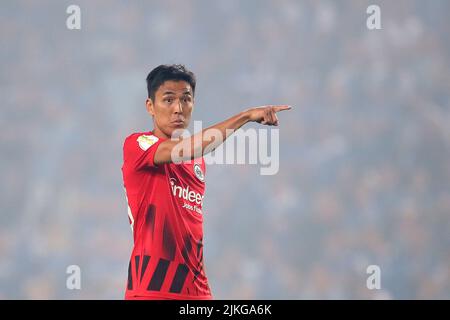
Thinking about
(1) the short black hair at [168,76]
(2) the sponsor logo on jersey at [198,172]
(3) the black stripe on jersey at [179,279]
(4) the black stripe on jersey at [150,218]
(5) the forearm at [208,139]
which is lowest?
(3) the black stripe on jersey at [179,279]

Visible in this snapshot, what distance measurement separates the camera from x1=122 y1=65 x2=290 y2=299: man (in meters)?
1.71

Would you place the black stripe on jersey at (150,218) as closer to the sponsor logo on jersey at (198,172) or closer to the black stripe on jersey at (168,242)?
the black stripe on jersey at (168,242)

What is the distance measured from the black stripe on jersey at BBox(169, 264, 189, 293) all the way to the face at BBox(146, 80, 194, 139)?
0.37m

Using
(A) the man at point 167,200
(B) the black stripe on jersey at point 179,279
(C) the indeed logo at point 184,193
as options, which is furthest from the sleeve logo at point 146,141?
(B) the black stripe on jersey at point 179,279

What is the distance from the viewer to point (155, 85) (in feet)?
6.20

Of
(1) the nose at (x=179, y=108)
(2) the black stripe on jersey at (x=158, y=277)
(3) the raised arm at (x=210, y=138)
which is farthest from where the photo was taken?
(1) the nose at (x=179, y=108)

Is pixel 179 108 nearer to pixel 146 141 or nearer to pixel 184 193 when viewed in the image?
pixel 146 141

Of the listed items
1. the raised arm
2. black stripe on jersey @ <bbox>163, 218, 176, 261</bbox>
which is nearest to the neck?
the raised arm

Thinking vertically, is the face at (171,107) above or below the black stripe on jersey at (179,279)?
above

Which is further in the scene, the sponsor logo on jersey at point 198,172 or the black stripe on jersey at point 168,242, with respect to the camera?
the sponsor logo on jersey at point 198,172

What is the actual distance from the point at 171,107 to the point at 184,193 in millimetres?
242

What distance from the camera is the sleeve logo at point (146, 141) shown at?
5.89 ft

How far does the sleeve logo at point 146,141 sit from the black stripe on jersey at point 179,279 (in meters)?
0.33
